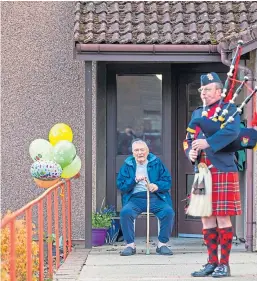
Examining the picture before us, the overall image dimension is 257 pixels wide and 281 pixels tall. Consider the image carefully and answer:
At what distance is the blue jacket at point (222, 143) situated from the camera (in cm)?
689

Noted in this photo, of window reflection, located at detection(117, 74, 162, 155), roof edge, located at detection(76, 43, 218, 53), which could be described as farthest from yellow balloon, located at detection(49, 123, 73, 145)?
window reflection, located at detection(117, 74, 162, 155)

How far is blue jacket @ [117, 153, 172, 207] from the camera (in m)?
9.10

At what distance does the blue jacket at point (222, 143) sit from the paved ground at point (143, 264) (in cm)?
99

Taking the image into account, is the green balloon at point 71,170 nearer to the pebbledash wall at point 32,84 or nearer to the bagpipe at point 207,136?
the pebbledash wall at point 32,84

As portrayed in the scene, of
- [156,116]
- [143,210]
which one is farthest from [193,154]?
[156,116]

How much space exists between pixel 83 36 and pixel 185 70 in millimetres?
1729

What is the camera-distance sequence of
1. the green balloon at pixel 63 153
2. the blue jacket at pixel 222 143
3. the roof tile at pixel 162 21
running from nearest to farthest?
the blue jacket at pixel 222 143
the green balloon at pixel 63 153
the roof tile at pixel 162 21

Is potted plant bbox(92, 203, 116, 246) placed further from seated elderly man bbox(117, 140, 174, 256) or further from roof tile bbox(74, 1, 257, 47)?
roof tile bbox(74, 1, 257, 47)

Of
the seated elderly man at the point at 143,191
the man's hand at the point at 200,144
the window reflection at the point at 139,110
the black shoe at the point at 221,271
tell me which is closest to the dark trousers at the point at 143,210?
the seated elderly man at the point at 143,191

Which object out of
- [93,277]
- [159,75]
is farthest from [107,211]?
[93,277]

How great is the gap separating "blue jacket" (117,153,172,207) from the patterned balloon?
0.95 m

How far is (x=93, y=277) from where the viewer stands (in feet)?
24.3

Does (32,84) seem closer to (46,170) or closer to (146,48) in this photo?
(146,48)

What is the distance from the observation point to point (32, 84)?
33.2 feet
